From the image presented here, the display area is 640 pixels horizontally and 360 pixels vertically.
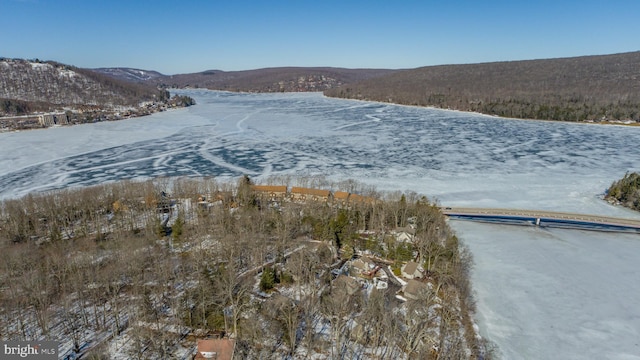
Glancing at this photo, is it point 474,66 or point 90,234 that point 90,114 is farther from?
point 474,66

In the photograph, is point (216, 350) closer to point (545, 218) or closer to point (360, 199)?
point (360, 199)

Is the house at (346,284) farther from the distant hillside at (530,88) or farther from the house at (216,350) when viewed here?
the distant hillside at (530,88)

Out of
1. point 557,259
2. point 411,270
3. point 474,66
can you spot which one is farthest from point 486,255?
point 474,66

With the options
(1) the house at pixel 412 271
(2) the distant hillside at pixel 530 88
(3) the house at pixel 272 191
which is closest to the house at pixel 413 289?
(1) the house at pixel 412 271

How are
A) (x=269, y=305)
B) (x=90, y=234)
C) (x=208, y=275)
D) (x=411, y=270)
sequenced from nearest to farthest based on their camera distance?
1. (x=269, y=305)
2. (x=208, y=275)
3. (x=411, y=270)
4. (x=90, y=234)

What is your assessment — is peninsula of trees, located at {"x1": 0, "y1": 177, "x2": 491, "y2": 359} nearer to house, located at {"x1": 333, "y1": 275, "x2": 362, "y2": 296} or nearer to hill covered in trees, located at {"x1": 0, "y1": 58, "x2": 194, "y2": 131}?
house, located at {"x1": 333, "y1": 275, "x2": 362, "y2": 296}

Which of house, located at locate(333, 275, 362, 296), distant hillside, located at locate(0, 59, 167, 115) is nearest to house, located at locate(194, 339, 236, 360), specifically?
house, located at locate(333, 275, 362, 296)
